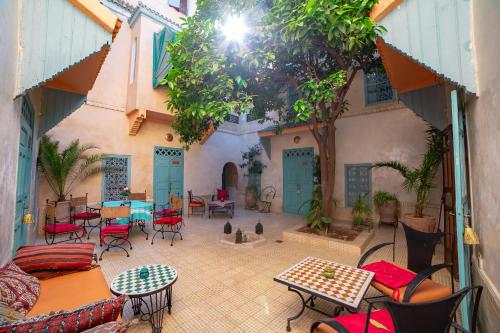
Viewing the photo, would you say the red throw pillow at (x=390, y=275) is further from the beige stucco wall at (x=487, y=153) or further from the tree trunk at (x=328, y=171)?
the tree trunk at (x=328, y=171)

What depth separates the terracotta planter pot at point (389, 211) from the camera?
6680 mm

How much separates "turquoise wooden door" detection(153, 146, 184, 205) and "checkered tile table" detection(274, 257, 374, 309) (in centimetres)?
702

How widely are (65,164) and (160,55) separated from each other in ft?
14.9

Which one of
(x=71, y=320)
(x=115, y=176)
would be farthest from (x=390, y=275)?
(x=115, y=176)

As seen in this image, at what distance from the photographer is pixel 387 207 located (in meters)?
6.73

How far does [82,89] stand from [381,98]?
8.24 meters

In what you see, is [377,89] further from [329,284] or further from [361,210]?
[329,284]

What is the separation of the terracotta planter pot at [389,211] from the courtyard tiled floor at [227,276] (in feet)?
1.30

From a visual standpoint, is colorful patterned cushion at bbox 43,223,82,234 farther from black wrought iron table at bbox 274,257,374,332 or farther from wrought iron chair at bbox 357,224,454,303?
wrought iron chair at bbox 357,224,454,303

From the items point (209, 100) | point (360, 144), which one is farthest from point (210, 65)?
point (360, 144)

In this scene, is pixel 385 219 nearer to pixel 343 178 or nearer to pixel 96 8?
pixel 343 178

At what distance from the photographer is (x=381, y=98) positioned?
24.1 feet

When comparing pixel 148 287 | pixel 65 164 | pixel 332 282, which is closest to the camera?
pixel 148 287

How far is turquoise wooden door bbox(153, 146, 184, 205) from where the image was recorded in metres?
8.59
